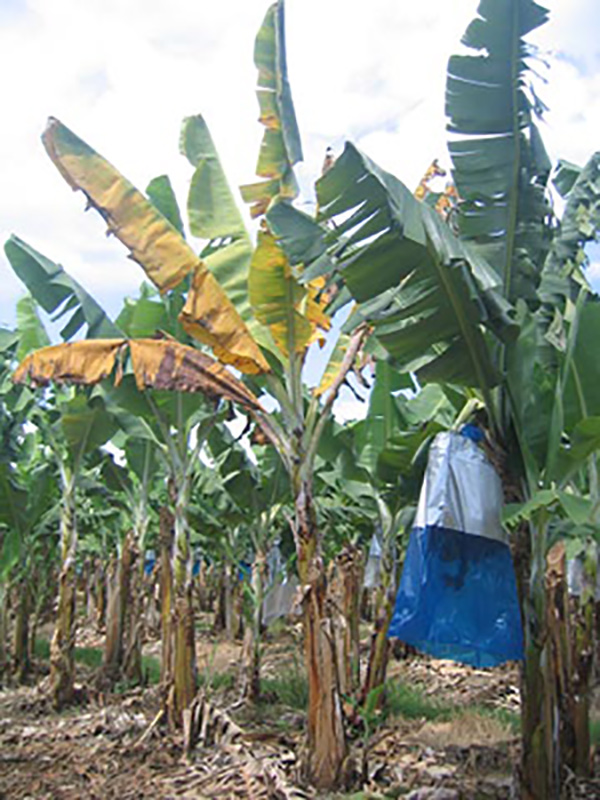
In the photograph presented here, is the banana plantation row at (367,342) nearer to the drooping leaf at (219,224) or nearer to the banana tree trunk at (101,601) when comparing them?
the drooping leaf at (219,224)

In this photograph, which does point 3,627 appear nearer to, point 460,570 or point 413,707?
point 413,707

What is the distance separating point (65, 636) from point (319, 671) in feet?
16.6

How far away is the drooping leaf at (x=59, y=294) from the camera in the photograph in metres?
7.09

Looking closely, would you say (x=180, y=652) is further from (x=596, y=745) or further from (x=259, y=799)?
(x=596, y=745)

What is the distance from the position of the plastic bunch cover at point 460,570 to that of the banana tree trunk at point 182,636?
9.44 ft

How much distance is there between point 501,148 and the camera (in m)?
4.45

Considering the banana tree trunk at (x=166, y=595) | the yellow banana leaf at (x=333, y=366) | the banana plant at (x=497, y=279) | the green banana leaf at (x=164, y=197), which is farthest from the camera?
the green banana leaf at (x=164, y=197)

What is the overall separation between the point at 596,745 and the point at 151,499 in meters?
12.5

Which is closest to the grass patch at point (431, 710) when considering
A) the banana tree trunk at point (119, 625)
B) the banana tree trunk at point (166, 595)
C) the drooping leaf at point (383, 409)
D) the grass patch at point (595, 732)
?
the grass patch at point (595, 732)

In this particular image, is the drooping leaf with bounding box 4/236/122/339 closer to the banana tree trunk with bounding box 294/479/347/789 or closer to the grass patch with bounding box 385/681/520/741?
the banana tree trunk with bounding box 294/479/347/789

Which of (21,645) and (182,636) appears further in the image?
(21,645)

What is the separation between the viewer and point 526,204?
459 centimetres

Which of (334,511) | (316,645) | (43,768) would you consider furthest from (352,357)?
(334,511)

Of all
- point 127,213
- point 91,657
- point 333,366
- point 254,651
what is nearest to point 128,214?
point 127,213
